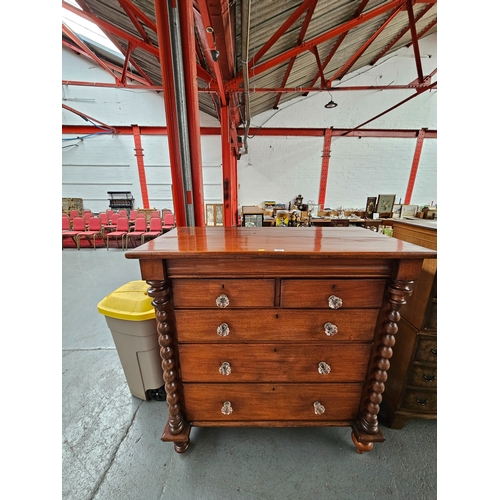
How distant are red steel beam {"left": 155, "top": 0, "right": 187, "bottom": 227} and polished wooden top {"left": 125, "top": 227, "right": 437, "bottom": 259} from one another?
0.76 m

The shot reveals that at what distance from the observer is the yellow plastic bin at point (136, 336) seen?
4.51 feet

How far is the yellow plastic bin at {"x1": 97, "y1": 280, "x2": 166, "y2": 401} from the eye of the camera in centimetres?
138

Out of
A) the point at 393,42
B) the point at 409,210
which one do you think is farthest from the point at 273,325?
the point at 393,42

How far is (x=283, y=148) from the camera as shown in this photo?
26.3ft

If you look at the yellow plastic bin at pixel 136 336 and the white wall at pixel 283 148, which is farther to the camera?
the white wall at pixel 283 148

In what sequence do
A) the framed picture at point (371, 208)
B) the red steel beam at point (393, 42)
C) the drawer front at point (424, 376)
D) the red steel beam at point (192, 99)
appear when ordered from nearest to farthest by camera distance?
the drawer front at point (424, 376) → the red steel beam at point (192, 99) → the red steel beam at point (393, 42) → the framed picture at point (371, 208)

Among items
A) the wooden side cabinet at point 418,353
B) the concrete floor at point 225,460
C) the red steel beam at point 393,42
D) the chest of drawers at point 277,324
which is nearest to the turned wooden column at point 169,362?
the chest of drawers at point 277,324

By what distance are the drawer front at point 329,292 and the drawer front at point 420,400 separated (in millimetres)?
701

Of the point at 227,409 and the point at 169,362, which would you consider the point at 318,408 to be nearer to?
the point at 227,409

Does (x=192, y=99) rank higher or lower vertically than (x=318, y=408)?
higher

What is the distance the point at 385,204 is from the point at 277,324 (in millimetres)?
6645

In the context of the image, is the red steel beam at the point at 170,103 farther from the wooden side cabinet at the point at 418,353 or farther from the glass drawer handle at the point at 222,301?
the wooden side cabinet at the point at 418,353

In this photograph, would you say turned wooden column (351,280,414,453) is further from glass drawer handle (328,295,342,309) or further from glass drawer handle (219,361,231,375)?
glass drawer handle (219,361,231,375)

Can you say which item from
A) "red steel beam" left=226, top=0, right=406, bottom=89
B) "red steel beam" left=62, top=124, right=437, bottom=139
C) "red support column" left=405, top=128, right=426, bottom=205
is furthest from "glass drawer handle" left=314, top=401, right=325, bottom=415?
"red support column" left=405, top=128, right=426, bottom=205
